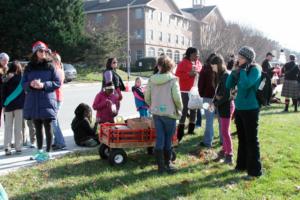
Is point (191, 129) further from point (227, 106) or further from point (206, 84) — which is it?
point (227, 106)

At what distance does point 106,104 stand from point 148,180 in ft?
8.83

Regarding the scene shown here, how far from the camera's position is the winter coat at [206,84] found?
7711 millimetres

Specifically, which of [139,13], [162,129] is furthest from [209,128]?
[139,13]

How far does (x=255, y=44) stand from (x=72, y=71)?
1416 inches

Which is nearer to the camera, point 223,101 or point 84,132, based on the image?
point 223,101

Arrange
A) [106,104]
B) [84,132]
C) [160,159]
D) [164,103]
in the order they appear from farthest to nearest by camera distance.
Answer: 1. [84,132]
2. [106,104]
3. [160,159]
4. [164,103]

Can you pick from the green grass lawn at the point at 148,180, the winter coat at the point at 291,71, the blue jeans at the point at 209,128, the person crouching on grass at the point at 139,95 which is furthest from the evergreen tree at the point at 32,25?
the green grass lawn at the point at 148,180

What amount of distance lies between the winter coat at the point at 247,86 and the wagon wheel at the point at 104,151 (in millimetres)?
2457

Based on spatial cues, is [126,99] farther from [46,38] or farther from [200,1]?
[200,1]

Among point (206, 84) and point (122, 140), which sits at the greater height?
point (206, 84)

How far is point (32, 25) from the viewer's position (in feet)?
109

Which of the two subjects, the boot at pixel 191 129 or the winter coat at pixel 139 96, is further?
the winter coat at pixel 139 96

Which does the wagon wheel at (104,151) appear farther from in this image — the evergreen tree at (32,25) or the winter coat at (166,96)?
the evergreen tree at (32,25)

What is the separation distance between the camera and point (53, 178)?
5.78 meters
